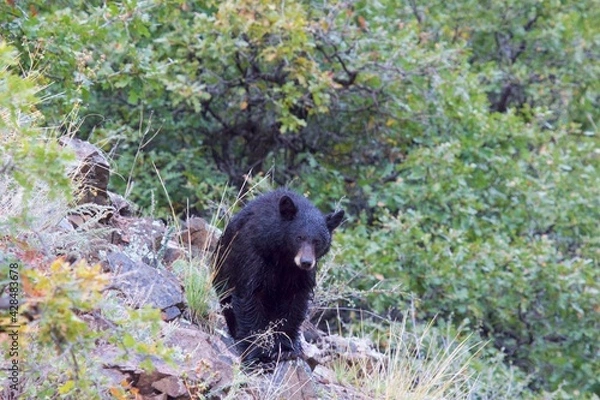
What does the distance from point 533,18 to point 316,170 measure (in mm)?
4560

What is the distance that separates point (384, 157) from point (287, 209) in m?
5.76

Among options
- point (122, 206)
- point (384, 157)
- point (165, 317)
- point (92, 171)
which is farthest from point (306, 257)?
point (384, 157)

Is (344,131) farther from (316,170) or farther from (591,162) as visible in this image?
(591,162)

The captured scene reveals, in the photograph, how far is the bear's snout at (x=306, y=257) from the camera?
7.63 m

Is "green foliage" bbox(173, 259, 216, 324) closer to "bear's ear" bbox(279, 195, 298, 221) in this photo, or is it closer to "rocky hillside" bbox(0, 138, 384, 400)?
"rocky hillside" bbox(0, 138, 384, 400)

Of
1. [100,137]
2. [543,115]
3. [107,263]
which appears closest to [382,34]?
[543,115]

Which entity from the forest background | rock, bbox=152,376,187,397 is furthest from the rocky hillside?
the forest background

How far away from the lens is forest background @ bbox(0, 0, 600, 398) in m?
11.8

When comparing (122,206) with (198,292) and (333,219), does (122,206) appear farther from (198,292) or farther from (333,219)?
(333,219)

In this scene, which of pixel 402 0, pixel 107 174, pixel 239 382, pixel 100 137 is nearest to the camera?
pixel 239 382

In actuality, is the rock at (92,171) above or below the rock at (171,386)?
above

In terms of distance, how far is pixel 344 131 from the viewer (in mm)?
13695

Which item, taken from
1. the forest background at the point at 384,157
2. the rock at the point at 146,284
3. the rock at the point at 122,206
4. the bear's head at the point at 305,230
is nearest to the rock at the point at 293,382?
the bear's head at the point at 305,230

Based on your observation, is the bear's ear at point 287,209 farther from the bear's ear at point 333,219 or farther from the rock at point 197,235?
the rock at point 197,235
